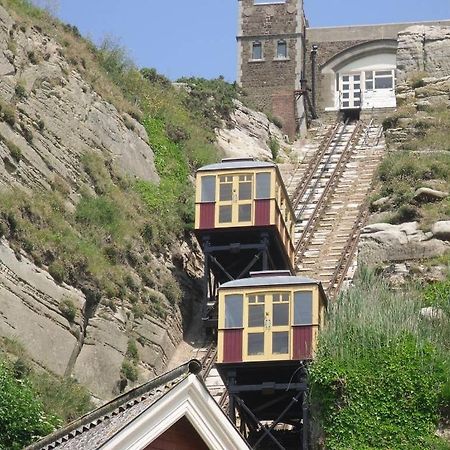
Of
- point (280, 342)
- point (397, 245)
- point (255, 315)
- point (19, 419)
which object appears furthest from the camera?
point (397, 245)

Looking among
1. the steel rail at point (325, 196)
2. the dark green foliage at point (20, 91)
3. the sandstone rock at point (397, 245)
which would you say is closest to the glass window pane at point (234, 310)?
the sandstone rock at point (397, 245)

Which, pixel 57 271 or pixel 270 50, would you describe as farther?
pixel 270 50

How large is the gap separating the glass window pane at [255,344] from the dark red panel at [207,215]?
6628mm

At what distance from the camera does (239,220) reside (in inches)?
1460

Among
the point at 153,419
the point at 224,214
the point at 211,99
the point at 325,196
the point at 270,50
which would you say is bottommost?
the point at 153,419

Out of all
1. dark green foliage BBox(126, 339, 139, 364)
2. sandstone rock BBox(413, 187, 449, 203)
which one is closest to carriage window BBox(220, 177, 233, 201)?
dark green foliage BBox(126, 339, 139, 364)

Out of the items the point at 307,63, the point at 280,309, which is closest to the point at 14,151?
the point at 280,309

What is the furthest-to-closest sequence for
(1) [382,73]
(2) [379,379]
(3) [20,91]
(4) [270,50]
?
1. (1) [382,73]
2. (4) [270,50]
3. (3) [20,91]
4. (2) [379,379]

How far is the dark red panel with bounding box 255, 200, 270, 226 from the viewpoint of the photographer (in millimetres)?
37062

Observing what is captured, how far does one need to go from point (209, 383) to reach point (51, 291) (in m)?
3.90

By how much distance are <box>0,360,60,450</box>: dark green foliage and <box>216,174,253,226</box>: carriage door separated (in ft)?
39.4

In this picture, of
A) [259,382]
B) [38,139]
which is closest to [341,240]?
[38,139]

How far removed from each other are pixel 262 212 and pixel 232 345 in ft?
22.7

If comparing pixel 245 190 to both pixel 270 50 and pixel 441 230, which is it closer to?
pixel 441 230
